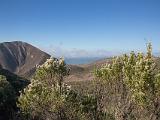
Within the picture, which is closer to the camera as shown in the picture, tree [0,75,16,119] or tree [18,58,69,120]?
tree [18,58,69,120]

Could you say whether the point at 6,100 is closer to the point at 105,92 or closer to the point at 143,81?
the point at 105,92

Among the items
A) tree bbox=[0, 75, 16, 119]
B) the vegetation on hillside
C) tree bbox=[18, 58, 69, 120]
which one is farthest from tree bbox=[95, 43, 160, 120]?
tree bbox=[0, 75, 16, 119]

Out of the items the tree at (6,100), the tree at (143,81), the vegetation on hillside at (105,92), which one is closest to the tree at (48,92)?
the vegetation on hillside at (105,92)

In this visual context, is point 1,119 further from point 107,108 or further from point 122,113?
point 122,113

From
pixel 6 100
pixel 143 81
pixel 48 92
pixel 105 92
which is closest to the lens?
pixel 143 81

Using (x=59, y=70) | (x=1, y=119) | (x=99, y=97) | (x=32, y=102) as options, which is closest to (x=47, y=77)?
(x=59, y=70)

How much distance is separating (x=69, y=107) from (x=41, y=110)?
5.63m

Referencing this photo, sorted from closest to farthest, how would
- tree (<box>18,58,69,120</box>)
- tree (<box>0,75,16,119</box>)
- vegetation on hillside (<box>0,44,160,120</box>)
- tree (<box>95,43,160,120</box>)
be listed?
tree (<box>95,43,160,120</box>) < vegetation on hillside (<box>0,44,160,120</box>) < tree (<box>18,58,69,120</box>) < tree (<box>0,75,16,119</box>)

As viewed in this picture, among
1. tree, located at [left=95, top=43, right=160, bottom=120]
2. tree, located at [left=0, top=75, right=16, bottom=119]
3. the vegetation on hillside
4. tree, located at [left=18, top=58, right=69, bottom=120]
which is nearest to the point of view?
tree, located at [left=95, top=43, right=160, bottom=120]

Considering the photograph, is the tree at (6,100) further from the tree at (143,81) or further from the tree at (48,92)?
the tree at (143,81)

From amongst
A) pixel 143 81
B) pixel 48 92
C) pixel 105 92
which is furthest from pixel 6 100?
pixel 143 81

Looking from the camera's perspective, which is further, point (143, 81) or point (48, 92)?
point (48, 92)

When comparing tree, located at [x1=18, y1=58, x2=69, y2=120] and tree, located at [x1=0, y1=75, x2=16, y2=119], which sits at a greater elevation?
tree, located at [x1=18, y1=58, x2=69, y2=120]

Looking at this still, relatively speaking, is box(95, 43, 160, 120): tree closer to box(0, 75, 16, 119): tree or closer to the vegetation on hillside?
the vegetation on hillside
